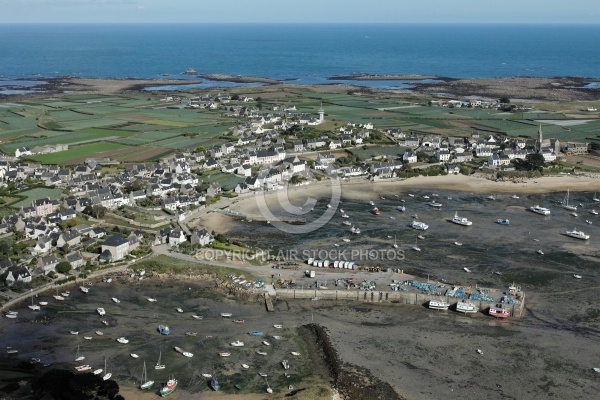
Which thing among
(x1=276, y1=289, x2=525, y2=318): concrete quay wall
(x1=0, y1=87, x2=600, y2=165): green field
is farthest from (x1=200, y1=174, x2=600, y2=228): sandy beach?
(x1=276, y1=289, x2=525, y2=318): concrete quay wall

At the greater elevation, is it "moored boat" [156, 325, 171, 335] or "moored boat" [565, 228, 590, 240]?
"moored boat" [565, 228, 590, 240]

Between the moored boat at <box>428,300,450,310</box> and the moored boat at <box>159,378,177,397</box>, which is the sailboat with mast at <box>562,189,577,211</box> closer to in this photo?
the moored boat at <box>428,300,450,310</box>

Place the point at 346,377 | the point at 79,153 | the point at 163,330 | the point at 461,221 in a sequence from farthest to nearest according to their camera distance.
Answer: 1. the point at 79,153
2. the point at 461,221
3. the point at 163,330
4. the point at 346,377

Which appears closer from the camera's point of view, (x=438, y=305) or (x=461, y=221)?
(x=438, y=305)

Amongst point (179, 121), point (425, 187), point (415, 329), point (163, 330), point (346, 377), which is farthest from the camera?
point (179, 121)

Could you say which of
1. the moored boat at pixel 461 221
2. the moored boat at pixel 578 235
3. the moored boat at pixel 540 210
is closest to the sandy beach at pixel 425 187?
the moored boat at pixel 540 210

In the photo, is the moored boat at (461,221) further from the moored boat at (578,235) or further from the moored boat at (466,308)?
the moored boat at (466,308)

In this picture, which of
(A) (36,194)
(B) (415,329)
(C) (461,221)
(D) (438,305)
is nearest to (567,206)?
(C) (461,221)

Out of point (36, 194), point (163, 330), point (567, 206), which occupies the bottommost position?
point (163, 330)

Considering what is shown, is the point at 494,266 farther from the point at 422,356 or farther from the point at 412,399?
the point at 412,399

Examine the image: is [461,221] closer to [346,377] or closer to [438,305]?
[438,305]

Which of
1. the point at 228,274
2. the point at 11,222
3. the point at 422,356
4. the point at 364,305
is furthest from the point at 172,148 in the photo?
the point at 422,356
